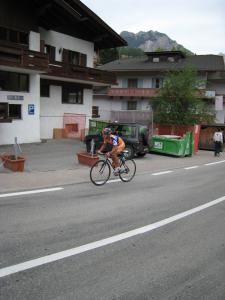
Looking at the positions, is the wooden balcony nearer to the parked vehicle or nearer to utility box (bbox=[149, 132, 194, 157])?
the parked vehicle

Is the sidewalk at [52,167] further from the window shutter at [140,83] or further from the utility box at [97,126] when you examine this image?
the window shutter at [140,83]

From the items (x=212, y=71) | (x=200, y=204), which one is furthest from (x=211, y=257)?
(x=212, y=71)

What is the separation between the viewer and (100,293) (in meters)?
4.50

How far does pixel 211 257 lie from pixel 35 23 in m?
21.7

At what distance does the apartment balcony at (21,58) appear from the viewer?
21.2 m

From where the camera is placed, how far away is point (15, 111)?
23547 mm

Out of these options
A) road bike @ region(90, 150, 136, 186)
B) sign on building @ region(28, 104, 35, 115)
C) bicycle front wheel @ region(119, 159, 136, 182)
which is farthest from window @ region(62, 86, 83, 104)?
road bike @ region(90, 150, 136, 186)

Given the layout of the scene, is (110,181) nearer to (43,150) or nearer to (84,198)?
(84,198)

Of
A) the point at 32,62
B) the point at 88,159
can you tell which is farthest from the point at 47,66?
the point at 88,159

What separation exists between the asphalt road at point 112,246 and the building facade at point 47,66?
1345 cm

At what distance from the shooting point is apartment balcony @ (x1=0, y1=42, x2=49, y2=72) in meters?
21.2

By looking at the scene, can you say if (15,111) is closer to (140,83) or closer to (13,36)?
(13,36)

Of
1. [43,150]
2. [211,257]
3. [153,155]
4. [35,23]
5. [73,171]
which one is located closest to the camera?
[211,257]

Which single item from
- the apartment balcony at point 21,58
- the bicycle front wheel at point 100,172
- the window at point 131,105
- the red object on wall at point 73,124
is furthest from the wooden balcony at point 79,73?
the window at point 131,105
